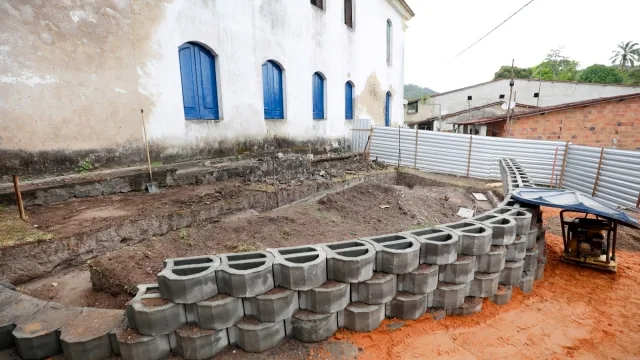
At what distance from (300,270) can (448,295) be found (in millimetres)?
1524

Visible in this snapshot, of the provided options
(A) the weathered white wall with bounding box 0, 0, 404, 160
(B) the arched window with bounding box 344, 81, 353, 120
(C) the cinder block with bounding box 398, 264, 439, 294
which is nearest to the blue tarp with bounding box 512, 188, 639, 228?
(C) the cinder block with bounding box 398, 264, 439, 294

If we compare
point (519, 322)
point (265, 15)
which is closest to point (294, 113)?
point (265, 15)

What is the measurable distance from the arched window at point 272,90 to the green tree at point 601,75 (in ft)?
121

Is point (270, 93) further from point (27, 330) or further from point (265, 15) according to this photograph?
point (27, 330)

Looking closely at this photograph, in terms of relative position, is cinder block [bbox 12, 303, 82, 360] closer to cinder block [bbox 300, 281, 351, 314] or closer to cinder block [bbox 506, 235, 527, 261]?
cinder block [bbox 300, 281, 351, 314]

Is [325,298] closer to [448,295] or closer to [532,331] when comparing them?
[448,295]

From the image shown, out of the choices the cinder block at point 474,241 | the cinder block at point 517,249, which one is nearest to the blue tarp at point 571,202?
the cinder block at point 517,249

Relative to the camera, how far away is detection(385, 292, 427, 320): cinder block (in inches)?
103

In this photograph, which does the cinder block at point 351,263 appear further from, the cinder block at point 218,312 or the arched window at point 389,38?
the arched window at point 389,38

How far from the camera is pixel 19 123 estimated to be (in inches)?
165

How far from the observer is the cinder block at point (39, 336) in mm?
2027

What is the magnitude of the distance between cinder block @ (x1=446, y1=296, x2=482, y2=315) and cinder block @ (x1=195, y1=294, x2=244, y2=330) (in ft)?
6.57

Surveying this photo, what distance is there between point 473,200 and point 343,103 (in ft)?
21.4

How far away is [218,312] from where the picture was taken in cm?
211
